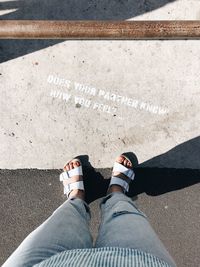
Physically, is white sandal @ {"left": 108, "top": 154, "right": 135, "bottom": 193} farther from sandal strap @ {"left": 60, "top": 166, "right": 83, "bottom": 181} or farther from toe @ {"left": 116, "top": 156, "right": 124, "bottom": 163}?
sandal strap @ {"left": 60, "top": 166, "right": 83, "bottom": 181}

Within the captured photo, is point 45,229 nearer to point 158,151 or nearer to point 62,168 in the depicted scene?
point 62,168

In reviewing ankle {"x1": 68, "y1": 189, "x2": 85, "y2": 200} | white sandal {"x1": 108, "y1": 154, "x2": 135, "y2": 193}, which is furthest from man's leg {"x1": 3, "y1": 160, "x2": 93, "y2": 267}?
white sandal {"x1": 108, "y1": 154, "x2": 135, "y2": 193}

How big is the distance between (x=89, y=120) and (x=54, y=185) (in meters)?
0.57

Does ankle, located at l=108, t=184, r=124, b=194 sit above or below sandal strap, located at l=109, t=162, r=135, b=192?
below

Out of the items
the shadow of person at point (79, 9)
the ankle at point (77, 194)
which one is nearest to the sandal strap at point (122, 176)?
the ankle at point (77, 194)

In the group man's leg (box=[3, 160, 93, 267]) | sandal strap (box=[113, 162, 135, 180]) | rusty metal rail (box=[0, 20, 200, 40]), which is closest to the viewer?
rusty metal rail (box=[0, 20, 200, 40])

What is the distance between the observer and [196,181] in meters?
2.97

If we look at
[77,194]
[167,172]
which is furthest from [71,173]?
[167,172]

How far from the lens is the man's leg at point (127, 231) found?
6.36 feet

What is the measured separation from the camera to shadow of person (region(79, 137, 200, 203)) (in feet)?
9.73

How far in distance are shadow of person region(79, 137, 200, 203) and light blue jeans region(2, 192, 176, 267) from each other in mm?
517

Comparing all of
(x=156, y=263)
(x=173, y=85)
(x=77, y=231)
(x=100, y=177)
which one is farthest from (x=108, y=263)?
(x=173, y=85)

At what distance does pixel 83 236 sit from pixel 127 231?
25cm

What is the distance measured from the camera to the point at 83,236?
2.14 metres
